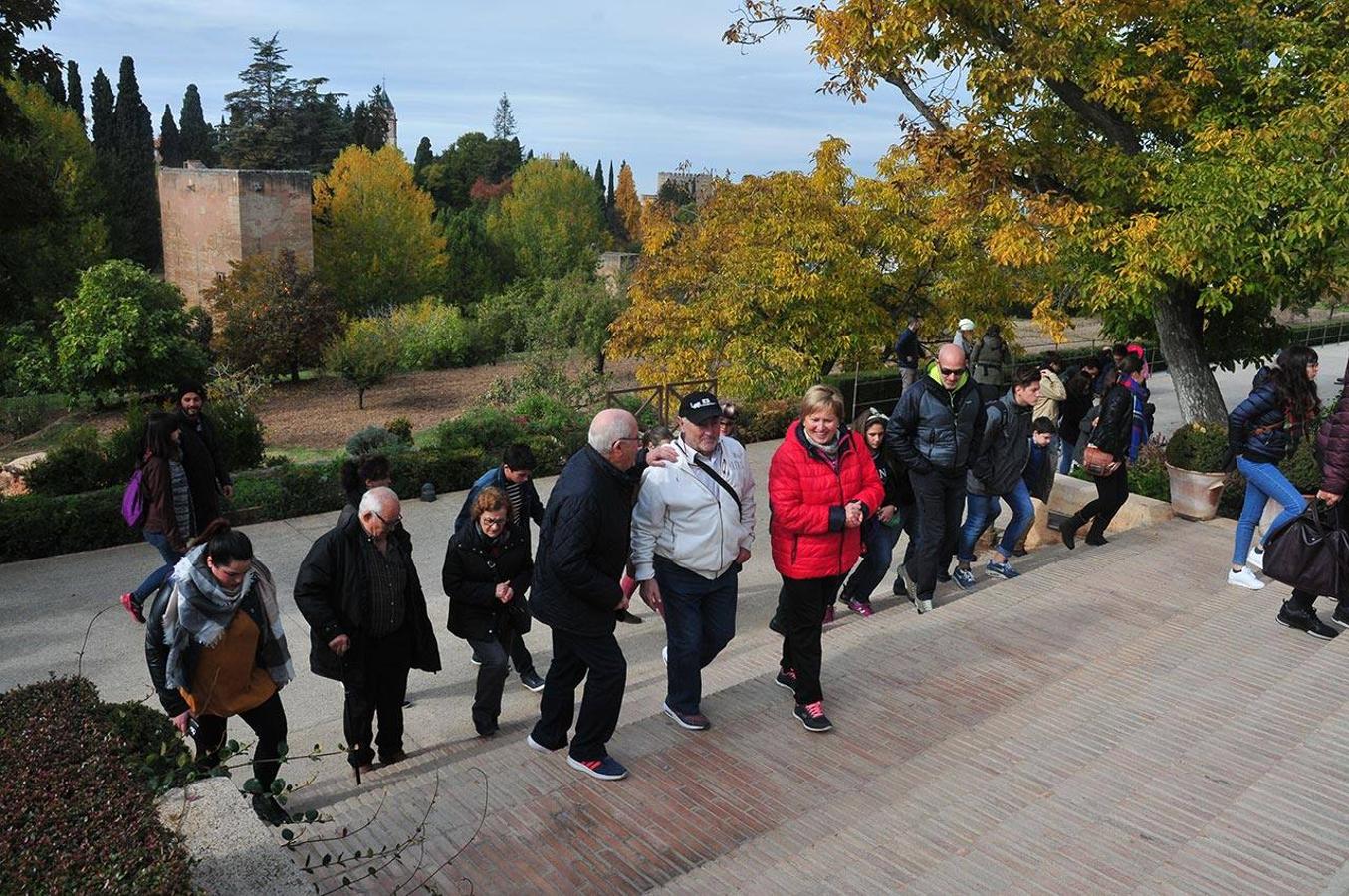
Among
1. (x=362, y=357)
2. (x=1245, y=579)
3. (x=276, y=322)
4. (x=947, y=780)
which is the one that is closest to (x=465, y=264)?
(x=276, y=322)

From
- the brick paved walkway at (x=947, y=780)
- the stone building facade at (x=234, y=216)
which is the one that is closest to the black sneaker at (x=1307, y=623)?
the brick paved walkway at (x=947, y=780)

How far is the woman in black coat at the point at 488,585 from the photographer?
17.3 ft

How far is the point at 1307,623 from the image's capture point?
20.0 ft

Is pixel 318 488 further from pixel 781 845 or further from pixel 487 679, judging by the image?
pixel 781 845

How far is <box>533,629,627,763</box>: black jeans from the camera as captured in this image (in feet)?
14.3

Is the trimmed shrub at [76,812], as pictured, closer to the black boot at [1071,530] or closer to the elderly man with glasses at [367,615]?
the elderly man with glasses at [367,615]

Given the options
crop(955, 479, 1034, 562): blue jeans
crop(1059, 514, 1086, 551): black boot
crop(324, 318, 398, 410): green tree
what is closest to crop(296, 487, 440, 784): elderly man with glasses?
crop(955, 479, 1034, 562): blue jeans

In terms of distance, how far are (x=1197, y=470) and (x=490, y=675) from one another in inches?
251

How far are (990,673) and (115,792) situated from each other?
417cm

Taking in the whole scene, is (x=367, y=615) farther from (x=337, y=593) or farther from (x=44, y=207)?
(x=44, y=207)

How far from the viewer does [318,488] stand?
423 inches

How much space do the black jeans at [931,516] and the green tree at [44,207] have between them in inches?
375

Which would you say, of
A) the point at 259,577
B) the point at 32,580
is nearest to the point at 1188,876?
the point at 259,577

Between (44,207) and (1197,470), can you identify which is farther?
(44,207)
